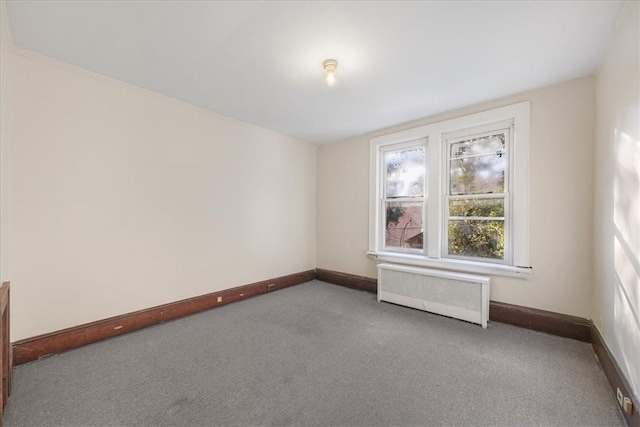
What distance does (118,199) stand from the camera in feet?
8.54

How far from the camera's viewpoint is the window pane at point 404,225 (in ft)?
12.3

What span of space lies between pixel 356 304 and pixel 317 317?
69cm

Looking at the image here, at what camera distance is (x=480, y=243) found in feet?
10.5

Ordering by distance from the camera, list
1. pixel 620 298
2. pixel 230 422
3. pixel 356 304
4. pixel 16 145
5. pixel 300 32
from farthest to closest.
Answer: pixel 356 304
pixel 16 145
pixel 300 32
pixel 620 298
pixel 230 422

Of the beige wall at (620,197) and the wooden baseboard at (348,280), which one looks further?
the wooden baseboard at (348,280)

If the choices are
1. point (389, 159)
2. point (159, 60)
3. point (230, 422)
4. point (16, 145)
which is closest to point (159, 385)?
point (230, 422)

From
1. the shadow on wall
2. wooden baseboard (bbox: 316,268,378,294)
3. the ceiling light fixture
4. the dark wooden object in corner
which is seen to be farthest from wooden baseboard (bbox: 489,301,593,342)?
the dark wooden object in corner

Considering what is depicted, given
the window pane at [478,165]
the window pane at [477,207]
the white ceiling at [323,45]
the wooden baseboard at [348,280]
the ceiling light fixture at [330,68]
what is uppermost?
the white ceiling at [323,45]

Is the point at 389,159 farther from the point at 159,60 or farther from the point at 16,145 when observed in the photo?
the point at 16,145

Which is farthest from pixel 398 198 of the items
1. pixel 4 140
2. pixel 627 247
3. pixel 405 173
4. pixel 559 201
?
pixel 4 140

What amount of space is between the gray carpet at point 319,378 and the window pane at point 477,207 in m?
1.27

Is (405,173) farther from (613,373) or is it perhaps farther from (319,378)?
(319,378)

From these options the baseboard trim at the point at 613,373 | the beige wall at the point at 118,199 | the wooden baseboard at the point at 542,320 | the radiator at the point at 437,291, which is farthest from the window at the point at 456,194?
the beige wall at the point at 118,199

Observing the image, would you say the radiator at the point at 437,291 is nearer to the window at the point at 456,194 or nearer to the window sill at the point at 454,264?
the window sill at the point at 454,264
